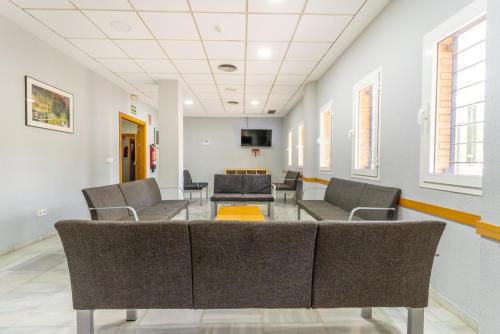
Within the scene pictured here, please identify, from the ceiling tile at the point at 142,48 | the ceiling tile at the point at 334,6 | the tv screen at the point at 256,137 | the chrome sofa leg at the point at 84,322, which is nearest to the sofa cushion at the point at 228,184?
the ceiling tile at the point at 142,48

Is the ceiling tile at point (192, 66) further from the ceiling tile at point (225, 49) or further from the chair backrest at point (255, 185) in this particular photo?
the chair backrest at point (255, 185)

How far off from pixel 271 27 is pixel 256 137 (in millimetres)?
6055

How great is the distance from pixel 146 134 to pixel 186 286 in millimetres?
6666

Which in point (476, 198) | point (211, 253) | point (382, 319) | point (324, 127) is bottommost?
point (382, 319)

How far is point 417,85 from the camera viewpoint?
7.48 ft

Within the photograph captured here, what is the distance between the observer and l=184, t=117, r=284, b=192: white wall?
923 cm

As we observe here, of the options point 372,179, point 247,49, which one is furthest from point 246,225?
point 247,49

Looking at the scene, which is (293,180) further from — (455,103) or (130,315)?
(130,315)

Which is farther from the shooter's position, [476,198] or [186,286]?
[476,198]

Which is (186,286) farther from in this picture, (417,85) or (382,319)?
(417,85)

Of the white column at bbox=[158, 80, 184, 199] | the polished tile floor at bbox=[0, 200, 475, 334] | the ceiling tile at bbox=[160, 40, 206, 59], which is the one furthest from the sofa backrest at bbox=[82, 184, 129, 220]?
the ceiling tile at bbox=[160, 40, 206, 59]

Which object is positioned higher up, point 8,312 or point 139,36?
point 139,36

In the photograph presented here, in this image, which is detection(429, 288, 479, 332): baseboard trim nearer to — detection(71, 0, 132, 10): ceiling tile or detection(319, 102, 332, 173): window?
detection(319, 102, 332, 173): window

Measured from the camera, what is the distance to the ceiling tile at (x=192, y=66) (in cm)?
414
